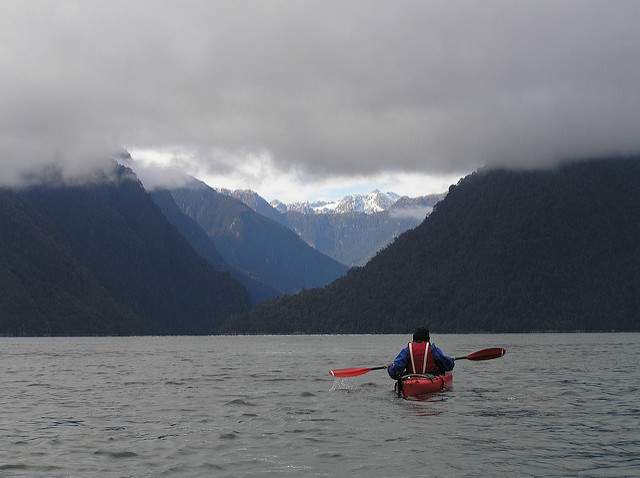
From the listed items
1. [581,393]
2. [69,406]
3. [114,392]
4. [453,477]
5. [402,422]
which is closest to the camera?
[453,477]

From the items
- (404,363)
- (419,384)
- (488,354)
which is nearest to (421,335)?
(404,363)

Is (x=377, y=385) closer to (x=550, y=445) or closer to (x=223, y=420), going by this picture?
(x=223, y=420)

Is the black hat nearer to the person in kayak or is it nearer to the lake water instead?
the person in kayak

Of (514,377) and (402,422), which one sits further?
(514,377)

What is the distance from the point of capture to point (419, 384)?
35.9 m

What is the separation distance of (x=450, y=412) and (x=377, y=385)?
51.1ft

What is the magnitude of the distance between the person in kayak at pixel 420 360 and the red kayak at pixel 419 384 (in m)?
0.46

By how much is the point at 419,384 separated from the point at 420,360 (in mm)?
1551

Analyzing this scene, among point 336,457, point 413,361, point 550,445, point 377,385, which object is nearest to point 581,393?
point 413,361

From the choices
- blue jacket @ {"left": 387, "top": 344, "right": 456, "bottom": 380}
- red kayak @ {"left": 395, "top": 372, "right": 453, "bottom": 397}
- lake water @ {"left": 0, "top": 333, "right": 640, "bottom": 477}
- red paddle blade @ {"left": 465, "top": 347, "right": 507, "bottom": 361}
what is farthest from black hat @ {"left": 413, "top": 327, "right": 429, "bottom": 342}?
red paddle blade @ {"left": 465, "top": 347, "right": 507, "bottom": 361}

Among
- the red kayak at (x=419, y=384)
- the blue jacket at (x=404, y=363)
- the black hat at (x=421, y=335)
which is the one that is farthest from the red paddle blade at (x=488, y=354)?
the black hat at (x=421, y=335)

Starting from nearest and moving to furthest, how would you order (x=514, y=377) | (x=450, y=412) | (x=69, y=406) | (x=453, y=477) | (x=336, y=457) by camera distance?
1. (x=453, y=477)
2. (x=336, y=457)
3. (x=450, y=412)
4. (x=69, y=406)
5. (x=514, y=377)

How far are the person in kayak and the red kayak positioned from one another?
0.46 metres

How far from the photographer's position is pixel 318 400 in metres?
37.7
